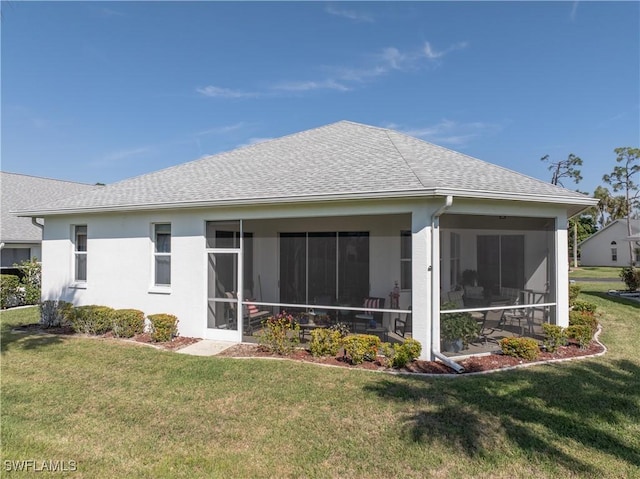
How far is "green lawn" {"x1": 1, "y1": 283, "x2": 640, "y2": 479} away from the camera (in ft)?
12.7

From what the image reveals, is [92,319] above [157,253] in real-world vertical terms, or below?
below

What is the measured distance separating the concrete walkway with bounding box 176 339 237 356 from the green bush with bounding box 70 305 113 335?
2752 mm

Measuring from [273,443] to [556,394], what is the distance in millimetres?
4369

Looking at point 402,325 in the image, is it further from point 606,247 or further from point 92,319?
point 606,247

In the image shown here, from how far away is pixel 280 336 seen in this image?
7.97 metres

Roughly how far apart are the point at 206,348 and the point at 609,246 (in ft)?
198

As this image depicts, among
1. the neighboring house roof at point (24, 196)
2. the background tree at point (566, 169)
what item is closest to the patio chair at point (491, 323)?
the neighboring house roof at point (24, 196)

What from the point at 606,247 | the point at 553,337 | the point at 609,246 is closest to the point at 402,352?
the point at 553,337

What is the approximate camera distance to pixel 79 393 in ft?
19.5

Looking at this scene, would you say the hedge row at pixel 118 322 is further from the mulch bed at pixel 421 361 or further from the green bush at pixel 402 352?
the green bush at pixel 402 352

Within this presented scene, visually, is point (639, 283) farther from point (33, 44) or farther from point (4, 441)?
point (33, 44)

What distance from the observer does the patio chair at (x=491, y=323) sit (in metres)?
8.03

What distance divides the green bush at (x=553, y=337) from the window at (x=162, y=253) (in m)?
9.41

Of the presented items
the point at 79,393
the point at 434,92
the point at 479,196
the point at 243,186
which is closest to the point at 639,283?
the point at 434,92
